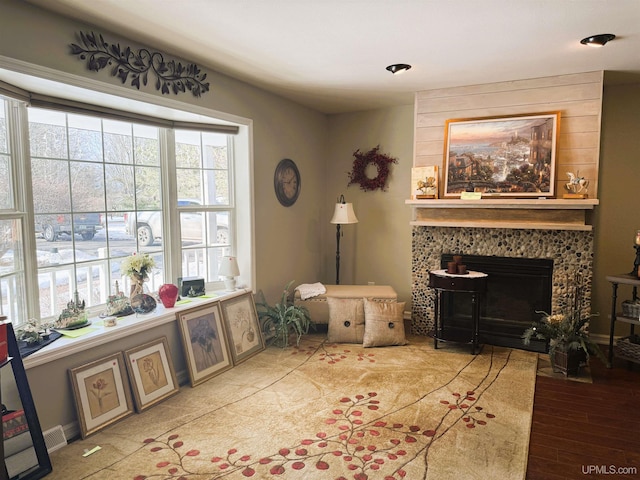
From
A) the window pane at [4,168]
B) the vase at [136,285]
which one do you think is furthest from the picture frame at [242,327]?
the window pane at [4,168]

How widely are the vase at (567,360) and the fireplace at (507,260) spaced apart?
0.56 m

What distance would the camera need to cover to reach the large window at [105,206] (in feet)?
9.59

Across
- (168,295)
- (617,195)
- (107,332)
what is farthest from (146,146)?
(617,195)

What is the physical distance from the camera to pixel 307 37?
313cm

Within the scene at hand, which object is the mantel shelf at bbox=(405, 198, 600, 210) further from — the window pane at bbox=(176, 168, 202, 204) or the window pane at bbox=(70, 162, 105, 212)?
the window pane at bbox=(70, 162, 105, 212)

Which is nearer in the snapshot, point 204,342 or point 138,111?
point 138,111

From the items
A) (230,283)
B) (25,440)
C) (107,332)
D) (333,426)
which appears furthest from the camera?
(230,283)

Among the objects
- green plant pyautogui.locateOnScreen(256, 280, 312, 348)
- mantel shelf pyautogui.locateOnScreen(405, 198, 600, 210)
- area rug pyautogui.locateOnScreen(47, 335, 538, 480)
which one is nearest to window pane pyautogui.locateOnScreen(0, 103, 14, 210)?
area rug pyautogui.locateOnScreen(47, 335, 538, 480)

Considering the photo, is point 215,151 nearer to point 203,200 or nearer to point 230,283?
point 203,200

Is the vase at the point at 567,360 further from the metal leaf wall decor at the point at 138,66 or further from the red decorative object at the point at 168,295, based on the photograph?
the metal leaf wall decor at the point at 138,66

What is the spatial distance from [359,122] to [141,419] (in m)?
4.17

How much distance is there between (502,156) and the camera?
438 centimetres

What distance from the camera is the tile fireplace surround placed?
167 inches

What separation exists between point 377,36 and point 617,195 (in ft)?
10.4
